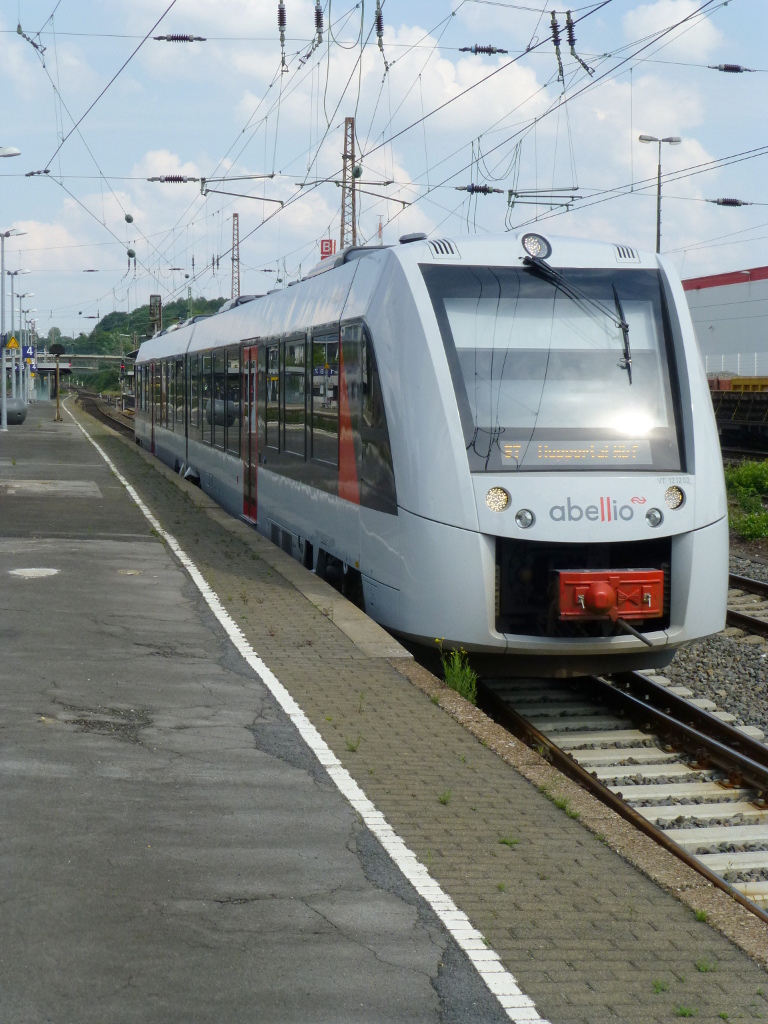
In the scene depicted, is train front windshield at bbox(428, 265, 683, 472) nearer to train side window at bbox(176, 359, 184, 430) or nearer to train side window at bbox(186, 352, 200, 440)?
train side window at bbox(186, 352, 200, 440)

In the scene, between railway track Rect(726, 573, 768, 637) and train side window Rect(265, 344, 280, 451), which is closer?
railway track Rect(726, 573, 768, 637)

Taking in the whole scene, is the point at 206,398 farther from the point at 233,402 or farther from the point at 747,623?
the point at 747,623

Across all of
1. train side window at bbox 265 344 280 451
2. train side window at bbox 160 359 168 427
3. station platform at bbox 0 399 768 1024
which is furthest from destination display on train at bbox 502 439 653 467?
train side window at bbox 160 359 168 427

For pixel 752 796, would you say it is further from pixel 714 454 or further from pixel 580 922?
pixel 580 922

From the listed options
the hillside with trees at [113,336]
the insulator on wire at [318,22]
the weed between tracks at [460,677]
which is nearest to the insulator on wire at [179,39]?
the insulator on wire at [318,22]

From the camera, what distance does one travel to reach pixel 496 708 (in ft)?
28.7

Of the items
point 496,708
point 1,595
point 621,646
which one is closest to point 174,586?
point 1,595

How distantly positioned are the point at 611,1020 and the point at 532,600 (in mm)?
4592

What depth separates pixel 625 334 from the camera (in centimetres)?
877

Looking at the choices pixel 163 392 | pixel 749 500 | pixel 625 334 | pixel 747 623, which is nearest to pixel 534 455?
pixel 625 334

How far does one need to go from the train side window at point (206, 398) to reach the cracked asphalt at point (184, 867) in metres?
11.9

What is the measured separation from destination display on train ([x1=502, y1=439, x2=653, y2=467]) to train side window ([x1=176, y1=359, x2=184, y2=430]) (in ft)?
55.3

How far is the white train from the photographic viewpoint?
26.3 feet

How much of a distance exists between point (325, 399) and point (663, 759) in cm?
473
